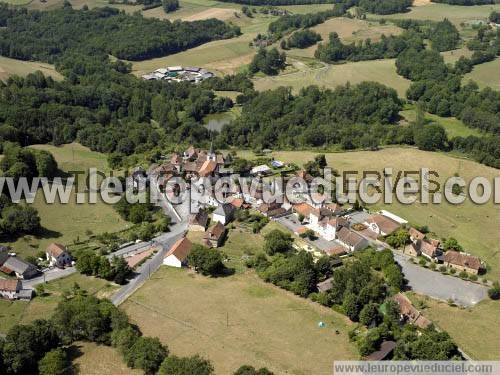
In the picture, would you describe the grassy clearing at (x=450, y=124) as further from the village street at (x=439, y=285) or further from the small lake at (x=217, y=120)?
the village street at (x=439, y=285)

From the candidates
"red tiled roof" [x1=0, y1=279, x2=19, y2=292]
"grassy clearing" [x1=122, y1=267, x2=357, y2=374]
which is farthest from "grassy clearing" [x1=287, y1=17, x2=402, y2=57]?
"red tiled roof" [x1=0, y1=279, x2=19, y2=292]

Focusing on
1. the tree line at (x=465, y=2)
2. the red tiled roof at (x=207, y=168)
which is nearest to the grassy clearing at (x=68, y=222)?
the red tiled roof at (x=207, y=168)

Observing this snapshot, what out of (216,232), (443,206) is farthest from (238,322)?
(443,206)

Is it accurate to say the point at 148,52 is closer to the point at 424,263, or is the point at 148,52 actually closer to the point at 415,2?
the point at 415,2

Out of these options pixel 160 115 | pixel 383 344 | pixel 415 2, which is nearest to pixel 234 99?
pixel 160 115

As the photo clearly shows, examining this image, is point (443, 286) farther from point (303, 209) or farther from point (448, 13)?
point (448, 13)

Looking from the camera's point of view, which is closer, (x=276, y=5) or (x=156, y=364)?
(x=156, y=364)

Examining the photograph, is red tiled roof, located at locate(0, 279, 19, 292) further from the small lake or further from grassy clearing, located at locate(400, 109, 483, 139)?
grassy clearing, located at locate(400, 109, 483, 139)
